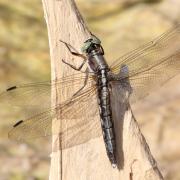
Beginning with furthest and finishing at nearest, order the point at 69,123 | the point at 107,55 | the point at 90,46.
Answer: the point at 107,55 → the point at 90,46 → the point at 69,123

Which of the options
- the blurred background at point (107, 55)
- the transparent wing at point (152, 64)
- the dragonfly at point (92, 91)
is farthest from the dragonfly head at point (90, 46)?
the blurred background at point (107, 55)

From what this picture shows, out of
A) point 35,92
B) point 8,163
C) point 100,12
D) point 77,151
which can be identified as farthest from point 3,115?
point 77,151

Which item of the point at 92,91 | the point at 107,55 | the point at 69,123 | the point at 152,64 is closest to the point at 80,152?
the point at 69,123

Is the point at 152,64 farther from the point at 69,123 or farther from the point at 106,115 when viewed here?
the point at 69,123

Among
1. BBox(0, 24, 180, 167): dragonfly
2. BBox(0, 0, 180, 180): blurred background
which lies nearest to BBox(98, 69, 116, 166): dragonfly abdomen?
BBox(0, 24, 180, 167): dragonfly

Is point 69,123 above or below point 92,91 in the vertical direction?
below

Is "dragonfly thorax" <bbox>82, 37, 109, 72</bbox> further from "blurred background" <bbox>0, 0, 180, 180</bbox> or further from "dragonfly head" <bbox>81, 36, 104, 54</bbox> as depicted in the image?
"blurred background" <bbox>0, 0, 180, 180</bbox>
